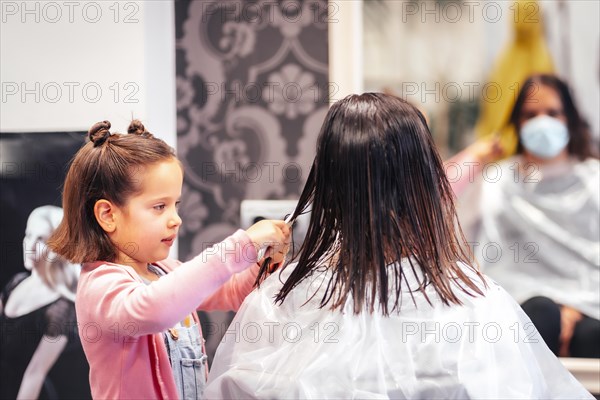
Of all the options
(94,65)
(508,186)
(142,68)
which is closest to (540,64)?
(508,186)

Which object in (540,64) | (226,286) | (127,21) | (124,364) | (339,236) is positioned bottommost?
A: (124,364)

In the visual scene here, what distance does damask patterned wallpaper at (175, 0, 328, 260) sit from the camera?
194 cm

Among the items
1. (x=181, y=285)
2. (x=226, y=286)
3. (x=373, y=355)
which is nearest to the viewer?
(x=373, y=355)

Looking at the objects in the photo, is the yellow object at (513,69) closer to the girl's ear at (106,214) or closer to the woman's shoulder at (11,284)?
the girl's ear at (106,214)

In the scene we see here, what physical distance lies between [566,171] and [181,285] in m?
1.05

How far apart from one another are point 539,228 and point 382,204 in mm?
848

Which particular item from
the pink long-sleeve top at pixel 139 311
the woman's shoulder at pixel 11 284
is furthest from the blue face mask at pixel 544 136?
the woman's shoulder at pixel 11 284

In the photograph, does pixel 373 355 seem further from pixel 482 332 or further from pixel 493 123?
pixel 493 123

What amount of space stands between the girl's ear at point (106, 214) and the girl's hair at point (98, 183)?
0.01m

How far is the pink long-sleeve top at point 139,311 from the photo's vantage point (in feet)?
4.01

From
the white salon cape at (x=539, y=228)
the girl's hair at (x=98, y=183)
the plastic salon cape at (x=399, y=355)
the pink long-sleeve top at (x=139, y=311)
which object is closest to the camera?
the plastic salon cape at (x=399, y=355)

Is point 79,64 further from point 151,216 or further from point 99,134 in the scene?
point 151,216

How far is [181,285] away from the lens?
4.02ft

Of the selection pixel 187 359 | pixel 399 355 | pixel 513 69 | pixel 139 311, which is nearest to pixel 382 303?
A: pixel 399 355
